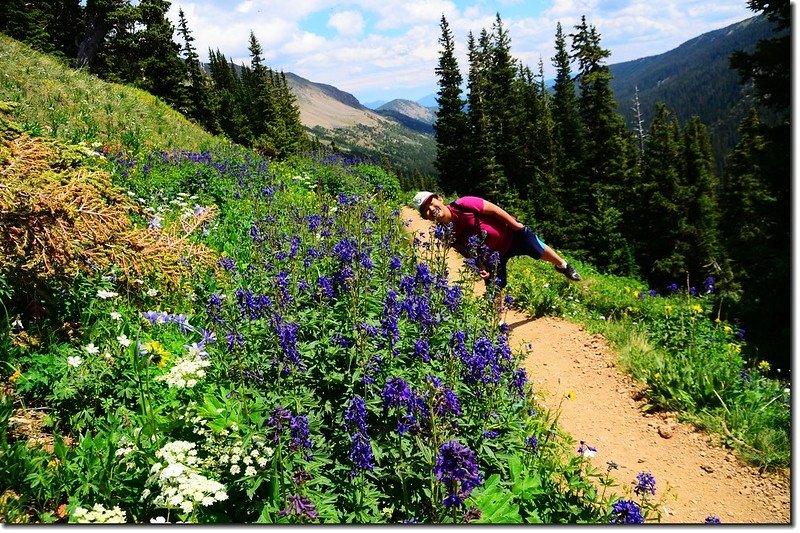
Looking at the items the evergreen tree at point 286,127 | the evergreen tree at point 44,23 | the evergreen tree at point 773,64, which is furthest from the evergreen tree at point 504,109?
the evergreen tree at point 44,23

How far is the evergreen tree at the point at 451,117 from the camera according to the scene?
139ft

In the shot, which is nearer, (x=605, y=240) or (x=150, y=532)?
→ (x=150, y=532)

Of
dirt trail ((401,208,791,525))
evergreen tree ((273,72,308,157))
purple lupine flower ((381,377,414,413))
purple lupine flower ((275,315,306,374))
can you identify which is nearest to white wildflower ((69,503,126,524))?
purple lupine flower ((275,315,306,374))

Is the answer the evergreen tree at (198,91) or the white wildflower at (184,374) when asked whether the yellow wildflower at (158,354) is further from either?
the evergreen tree at (198,91)

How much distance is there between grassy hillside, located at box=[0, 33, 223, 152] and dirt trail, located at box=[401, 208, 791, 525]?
1321 centimetres

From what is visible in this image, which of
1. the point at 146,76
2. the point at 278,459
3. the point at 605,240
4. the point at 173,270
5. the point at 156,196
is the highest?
the point at 146,76

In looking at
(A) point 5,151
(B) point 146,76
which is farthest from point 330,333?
(B) point 146,76

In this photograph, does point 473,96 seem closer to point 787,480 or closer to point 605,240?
point 605,240

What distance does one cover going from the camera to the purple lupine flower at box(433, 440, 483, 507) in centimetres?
226

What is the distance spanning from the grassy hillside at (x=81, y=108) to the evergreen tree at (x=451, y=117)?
26120mm

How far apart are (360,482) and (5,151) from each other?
3.95 m

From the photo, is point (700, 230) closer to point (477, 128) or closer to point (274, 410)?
point (477, 128)

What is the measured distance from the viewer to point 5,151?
3854mm

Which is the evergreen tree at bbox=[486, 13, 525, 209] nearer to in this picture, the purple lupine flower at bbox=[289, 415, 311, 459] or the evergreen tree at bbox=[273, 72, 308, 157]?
the evergreen tree at bbox=[273, 72, 308, 157]
